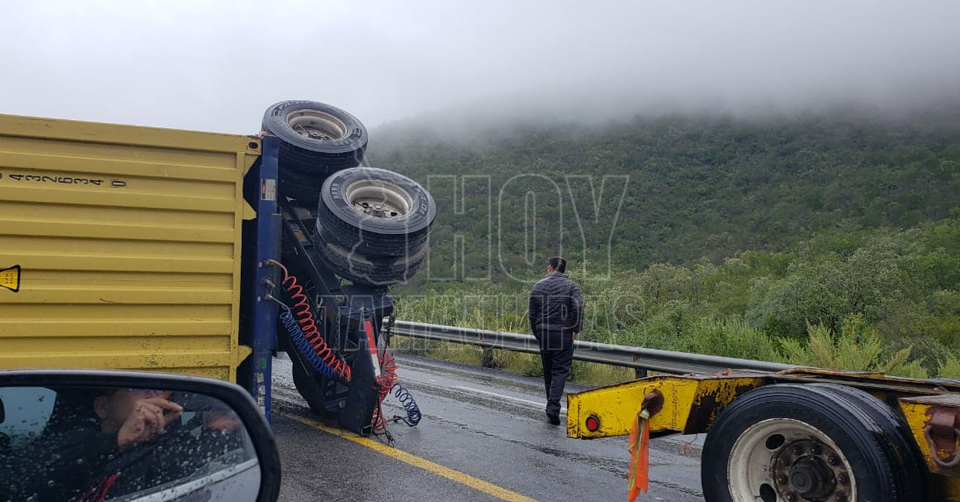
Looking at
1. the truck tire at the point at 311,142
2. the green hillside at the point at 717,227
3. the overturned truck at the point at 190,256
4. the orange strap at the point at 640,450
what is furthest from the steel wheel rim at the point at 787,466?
the green hillside at the point at 717,227

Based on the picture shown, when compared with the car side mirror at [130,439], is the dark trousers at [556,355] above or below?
below

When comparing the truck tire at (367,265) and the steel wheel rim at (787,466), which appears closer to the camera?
the steel wheel rim at (787,466)

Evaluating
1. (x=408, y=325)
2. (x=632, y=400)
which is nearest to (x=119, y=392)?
(x=632, y=400)

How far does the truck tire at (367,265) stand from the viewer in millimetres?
5832

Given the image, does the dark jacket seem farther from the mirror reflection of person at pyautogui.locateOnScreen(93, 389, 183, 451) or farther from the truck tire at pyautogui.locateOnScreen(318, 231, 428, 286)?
the mirror reflection of person at pyautogui.locateOnScreen(93, 389, 183, 451)

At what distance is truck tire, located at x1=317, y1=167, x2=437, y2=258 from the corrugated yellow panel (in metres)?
0.87

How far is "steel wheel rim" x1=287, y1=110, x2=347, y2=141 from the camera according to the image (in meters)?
6.64

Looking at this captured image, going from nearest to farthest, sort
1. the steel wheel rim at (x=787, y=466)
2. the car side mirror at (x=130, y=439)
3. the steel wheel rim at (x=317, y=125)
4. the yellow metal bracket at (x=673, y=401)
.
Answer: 1. the car side mirror at (x=130, y=439)
2. the steel wheel rim at (x=787, y=466)
3. the yellow metal bracket at (x=673, y=401)
4. the steel wheel rim at (x=317, y=125)

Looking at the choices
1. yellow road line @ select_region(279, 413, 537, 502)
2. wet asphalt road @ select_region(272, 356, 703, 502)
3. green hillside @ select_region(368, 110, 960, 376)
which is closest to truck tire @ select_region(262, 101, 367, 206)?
yellow road line @ select_region(279, 413, 537, 502)

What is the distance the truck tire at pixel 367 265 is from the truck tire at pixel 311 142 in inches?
28.2

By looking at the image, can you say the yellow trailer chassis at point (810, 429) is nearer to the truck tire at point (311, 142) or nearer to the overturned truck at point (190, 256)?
the overturned truck at point (190, 256)

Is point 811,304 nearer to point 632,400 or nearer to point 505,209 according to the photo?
point 632,400

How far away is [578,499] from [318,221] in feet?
9.83

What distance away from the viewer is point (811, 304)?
11.9 metres
